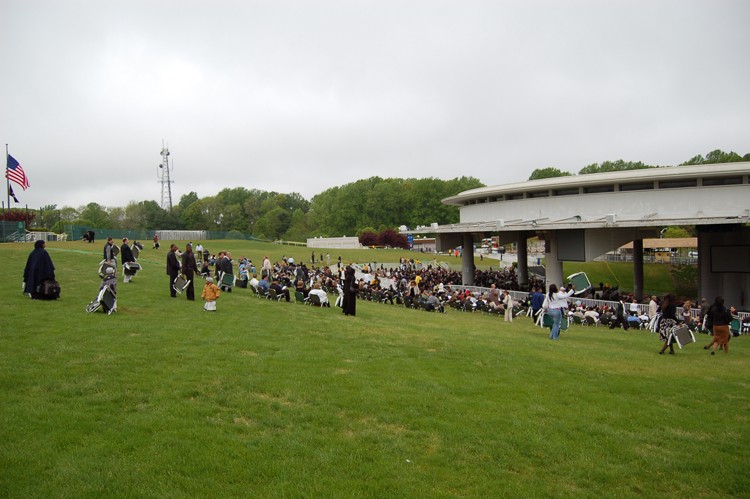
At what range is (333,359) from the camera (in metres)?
8.31

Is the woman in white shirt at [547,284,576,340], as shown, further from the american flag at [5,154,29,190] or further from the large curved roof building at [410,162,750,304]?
the american flag at [5,154,29,190]

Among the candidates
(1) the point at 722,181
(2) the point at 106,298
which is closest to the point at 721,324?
(2) the point at 106,298

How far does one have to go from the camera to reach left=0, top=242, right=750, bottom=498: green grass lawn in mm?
4254

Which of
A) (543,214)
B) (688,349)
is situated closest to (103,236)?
(543,214)

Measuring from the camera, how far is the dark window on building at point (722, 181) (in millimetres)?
27680

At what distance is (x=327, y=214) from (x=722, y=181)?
250 ft

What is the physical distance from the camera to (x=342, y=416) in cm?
570

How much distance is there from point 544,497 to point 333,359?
187 inches

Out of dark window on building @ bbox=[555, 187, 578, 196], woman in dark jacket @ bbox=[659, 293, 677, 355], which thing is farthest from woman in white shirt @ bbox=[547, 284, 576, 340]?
dark window on building @ bbox=[555, 187, 578, 196]

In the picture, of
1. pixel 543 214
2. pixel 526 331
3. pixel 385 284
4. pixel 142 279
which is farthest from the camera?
pixel 543 214

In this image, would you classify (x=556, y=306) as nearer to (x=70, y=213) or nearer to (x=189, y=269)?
(x=189, y=269)

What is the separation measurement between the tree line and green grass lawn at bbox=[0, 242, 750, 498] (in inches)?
3097

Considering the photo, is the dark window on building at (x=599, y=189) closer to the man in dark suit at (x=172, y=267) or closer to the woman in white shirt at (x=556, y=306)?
the woman in white shirt at (x=556, y=306)

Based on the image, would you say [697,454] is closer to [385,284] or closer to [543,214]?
[385,284]
